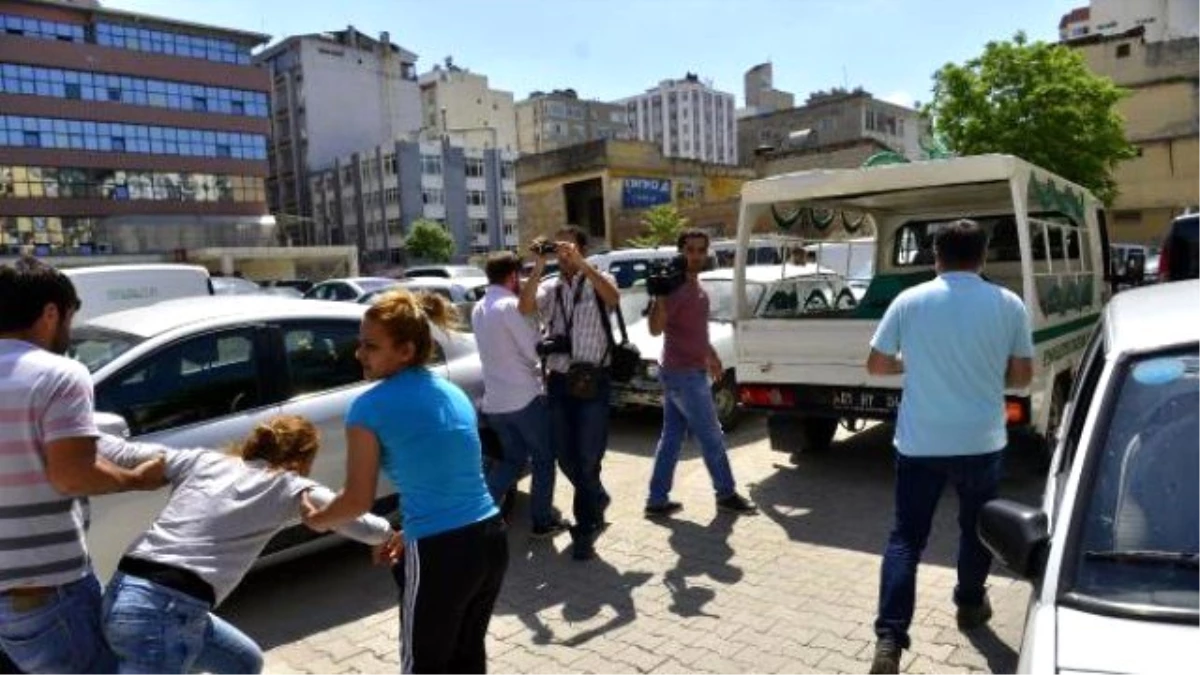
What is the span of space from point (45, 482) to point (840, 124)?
191ft

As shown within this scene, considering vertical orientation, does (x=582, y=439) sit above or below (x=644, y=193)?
below

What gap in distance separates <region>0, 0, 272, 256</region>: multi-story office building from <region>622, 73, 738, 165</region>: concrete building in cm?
7753

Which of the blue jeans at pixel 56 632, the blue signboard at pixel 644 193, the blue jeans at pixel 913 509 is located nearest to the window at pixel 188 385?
the blue jeans at pixel 56 632

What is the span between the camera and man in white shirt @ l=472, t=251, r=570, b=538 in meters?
5.00

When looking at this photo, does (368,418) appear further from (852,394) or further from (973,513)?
(852,394)

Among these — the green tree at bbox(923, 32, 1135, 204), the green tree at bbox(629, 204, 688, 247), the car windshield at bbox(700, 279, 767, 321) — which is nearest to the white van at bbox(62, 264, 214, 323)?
the car windshield at bbox(700, 279, 767, 321)

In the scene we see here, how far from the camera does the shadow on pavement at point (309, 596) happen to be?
4.47 m

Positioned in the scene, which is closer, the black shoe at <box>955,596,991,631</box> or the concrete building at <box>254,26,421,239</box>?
the black shoe at <box>955,596,991,631</box>

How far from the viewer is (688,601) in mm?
4535

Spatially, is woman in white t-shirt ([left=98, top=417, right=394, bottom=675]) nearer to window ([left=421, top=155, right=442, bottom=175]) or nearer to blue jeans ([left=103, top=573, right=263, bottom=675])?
blue jeans ([left=103, top=573, right=263, bottom=675])

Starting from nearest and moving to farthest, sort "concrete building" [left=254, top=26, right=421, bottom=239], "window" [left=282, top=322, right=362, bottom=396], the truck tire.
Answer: "window" [left=282, top=322, right=362, bottom=396], the truck tire, "concrete building" [left=254, top=26, right=421, bottom=239]

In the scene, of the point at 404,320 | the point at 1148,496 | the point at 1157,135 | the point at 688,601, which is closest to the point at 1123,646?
the point at 1148,496

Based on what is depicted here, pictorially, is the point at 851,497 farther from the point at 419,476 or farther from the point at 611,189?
the point at 611,189

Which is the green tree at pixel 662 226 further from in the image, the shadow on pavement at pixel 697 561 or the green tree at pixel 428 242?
the shadow on pavement at pixel 697 561
